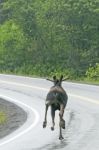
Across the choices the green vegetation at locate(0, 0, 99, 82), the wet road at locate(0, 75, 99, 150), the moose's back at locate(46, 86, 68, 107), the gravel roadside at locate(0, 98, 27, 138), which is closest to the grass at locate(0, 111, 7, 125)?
the gravel roadside at locate(0, 98, 27, 138)

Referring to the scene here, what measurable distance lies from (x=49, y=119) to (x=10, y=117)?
8.17 feet

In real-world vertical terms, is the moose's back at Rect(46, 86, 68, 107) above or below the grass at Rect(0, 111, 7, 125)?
above

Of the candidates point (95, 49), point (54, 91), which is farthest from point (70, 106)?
point (95, 49)

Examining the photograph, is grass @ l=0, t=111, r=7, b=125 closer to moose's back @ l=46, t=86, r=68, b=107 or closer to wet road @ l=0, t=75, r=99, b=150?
wet road @ l=0, t=75, r=99, b=150

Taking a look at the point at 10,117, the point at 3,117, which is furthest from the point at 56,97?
the point at 3,117

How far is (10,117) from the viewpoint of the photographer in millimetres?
21750

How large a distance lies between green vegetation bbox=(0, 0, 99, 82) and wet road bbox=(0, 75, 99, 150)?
6.95 meters

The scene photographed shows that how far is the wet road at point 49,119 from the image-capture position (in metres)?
13.7

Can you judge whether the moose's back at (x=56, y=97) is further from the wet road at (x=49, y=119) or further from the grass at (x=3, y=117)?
the grass at (x=3, y=117)

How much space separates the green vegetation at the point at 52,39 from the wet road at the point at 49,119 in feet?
22.8

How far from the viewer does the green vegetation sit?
141 ft

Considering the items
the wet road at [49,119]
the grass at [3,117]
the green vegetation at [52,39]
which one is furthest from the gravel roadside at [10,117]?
the green vegetation at [52,39]

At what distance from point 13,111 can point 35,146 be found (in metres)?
10.2

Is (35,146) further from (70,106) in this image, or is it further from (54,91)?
(70,106)
